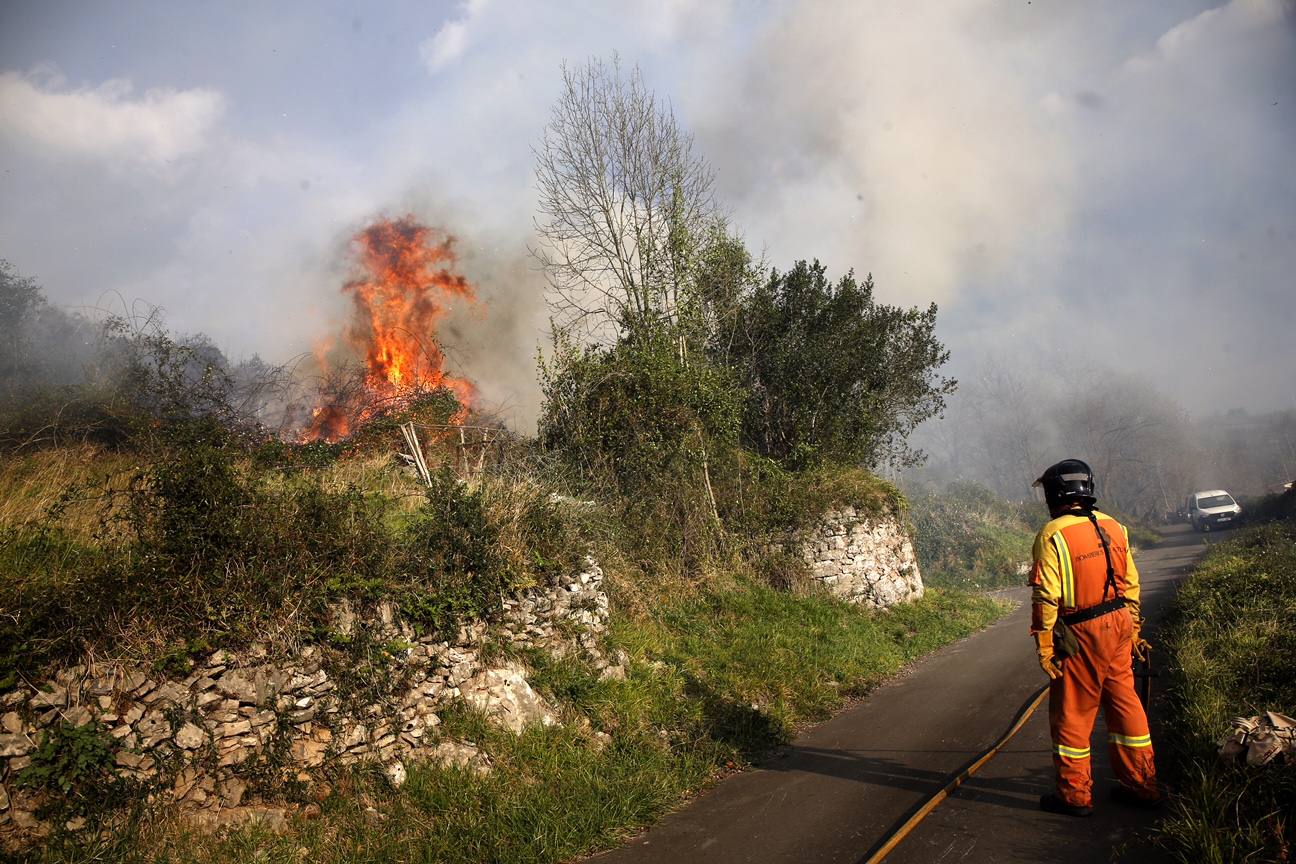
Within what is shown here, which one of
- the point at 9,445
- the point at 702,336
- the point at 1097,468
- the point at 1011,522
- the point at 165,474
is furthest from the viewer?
the point at 1097,468

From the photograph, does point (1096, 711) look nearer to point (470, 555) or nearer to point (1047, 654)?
point (1047, 654)

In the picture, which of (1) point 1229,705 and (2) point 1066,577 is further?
(1) point 1229,705

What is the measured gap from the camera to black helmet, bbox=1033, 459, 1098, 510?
16.9 ft

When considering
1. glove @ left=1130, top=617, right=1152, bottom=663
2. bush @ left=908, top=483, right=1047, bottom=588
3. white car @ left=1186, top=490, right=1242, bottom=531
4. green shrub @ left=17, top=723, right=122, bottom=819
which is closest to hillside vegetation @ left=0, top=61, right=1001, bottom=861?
green shrub @ left=17, top=723, right=122, bottom=819

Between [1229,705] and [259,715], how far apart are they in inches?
298

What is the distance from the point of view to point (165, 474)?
584 centimetres

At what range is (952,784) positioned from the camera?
5.64 metres

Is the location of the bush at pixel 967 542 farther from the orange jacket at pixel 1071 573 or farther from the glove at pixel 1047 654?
the glove at pixel 1047 654

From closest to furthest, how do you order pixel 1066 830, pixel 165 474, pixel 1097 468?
pixel 1066 830
pixel 165 474
pixel 1097 468

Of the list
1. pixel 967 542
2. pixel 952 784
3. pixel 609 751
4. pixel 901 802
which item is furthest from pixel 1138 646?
pixel 967 542

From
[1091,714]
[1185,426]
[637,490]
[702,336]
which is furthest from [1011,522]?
[1185,426]

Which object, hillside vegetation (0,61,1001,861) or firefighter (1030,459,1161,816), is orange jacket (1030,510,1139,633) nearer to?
firefighter (1030,459,1161,816)

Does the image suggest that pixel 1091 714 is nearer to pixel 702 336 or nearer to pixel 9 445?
pixel 9 445

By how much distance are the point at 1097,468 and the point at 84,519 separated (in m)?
83.6
